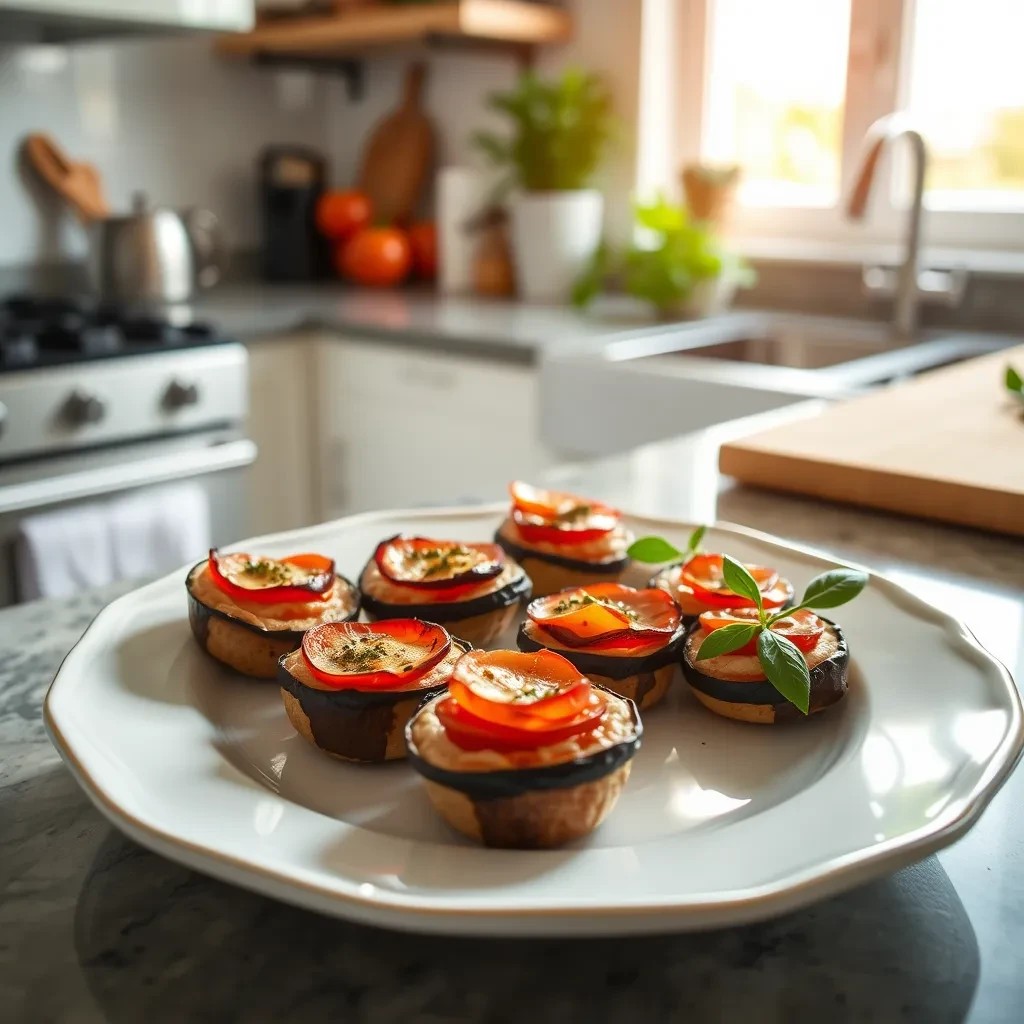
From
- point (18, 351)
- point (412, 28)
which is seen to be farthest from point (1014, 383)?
point (412, 28)

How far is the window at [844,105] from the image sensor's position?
7.68 ft

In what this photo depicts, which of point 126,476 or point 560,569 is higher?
point 560,569

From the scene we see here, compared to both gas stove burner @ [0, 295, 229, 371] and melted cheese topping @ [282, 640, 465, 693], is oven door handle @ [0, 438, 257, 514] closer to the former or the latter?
gas stove burner @ [0, 295, 229, 371]

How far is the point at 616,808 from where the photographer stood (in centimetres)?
53

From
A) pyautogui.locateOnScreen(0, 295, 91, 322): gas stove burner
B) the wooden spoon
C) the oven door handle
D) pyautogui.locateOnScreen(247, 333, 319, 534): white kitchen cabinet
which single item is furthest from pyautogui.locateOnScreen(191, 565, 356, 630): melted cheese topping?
the wooden spoon

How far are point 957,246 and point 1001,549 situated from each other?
166 centimetres

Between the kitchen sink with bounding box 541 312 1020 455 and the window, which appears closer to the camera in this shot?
the kitchen sink with bounding box 541 312 1020 455

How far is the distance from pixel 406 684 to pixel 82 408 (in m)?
1.54

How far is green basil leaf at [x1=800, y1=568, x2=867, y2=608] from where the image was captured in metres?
0.63

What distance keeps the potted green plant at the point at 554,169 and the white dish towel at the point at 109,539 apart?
0.99 m

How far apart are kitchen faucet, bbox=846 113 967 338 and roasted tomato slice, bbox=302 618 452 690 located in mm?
1517

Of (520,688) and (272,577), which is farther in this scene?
(272,577)

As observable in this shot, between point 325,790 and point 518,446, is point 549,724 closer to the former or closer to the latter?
point 325,790

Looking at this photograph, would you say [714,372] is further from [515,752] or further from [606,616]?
[515,752]
